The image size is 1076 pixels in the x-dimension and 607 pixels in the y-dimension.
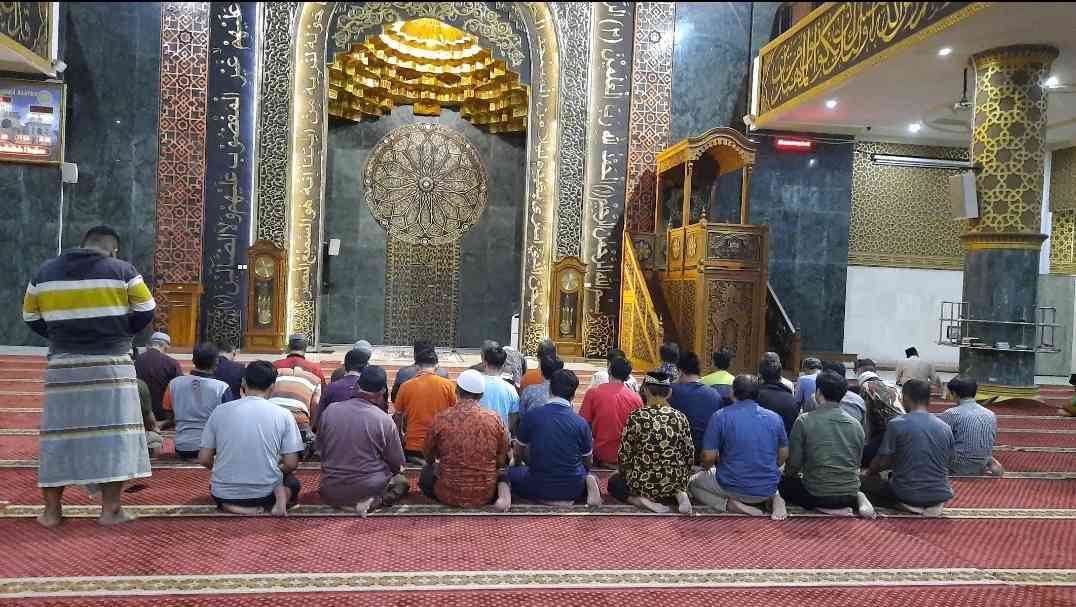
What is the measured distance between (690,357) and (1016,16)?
423 centimetres

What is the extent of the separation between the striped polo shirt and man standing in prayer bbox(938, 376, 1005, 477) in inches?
160

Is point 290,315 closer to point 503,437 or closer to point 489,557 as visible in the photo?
point 503,437

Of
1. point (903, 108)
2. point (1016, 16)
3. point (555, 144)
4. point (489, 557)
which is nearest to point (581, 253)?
point (555, 144)

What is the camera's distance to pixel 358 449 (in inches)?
128

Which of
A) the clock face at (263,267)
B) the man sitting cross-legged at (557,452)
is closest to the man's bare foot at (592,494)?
the man sitting cross-legged at (557,452)

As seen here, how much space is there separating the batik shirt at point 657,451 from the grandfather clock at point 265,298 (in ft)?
20.9

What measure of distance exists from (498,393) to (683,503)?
1.11 m

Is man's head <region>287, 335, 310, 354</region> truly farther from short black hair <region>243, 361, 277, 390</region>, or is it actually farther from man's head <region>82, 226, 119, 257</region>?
man's head <region>82, 226, 119, 257</region>

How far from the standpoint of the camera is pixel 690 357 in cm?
422

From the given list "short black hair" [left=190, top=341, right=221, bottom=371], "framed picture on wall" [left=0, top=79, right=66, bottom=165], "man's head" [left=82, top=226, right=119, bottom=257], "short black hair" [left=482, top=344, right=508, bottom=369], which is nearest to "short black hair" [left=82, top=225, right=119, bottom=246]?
"man's head" [left=82, top=226, right=119, bottom=257]

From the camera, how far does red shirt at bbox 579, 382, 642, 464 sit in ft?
13.5

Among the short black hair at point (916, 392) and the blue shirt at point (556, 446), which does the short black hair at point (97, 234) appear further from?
the short black hair at point (916, 392)

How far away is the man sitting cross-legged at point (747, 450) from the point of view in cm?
348

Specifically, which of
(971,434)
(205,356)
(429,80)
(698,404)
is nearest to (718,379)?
(698,404)
